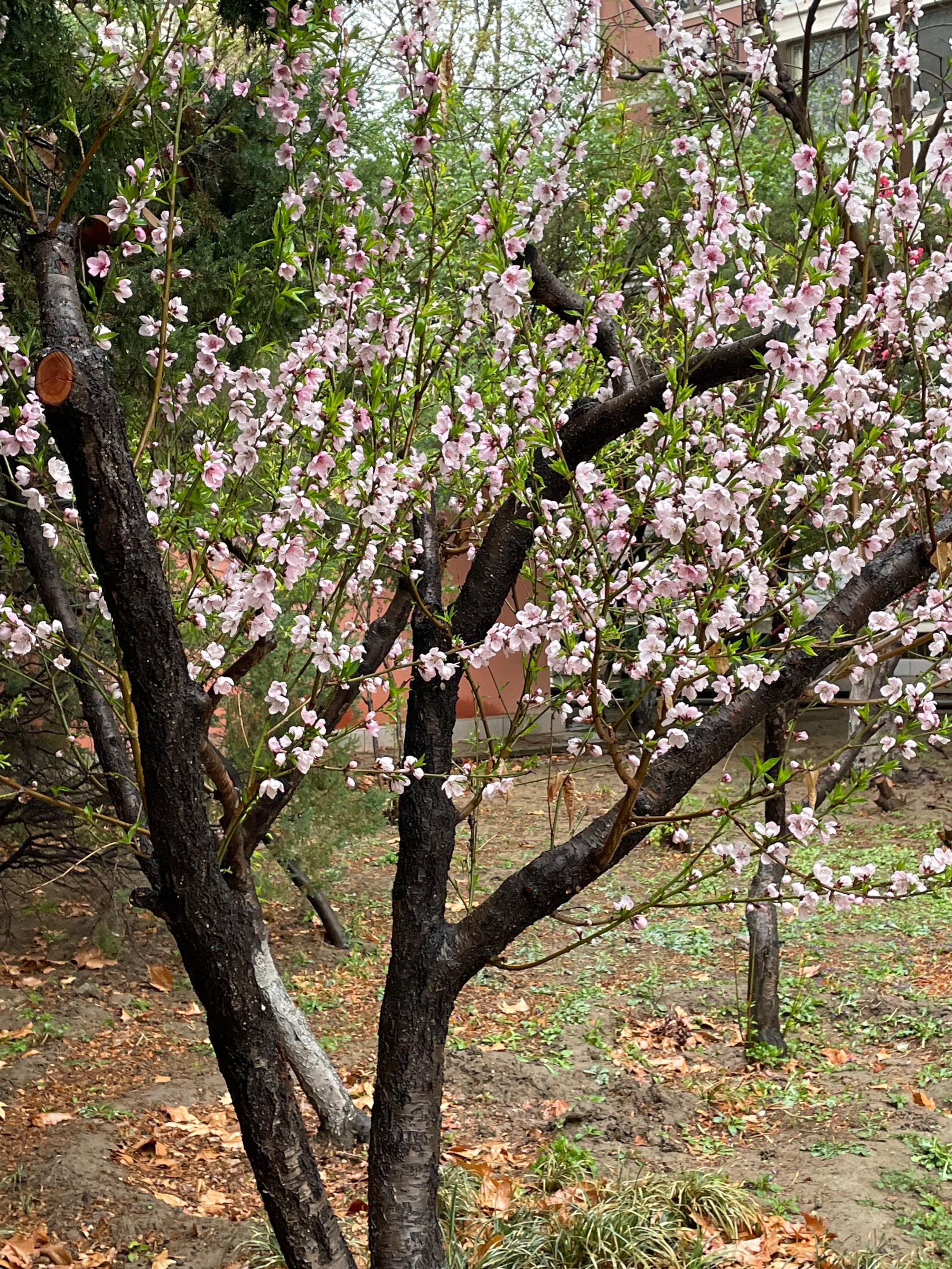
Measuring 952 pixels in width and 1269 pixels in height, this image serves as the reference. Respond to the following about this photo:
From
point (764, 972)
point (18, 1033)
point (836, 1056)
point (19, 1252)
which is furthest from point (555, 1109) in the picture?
point (18, 1033)

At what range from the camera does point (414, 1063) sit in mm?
2830

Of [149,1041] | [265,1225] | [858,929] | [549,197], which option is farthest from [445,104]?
[858,929]

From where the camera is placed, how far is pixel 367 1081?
→ 17.1 ft

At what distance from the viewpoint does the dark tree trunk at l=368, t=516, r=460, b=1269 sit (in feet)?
9.22

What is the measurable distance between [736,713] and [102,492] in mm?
1556

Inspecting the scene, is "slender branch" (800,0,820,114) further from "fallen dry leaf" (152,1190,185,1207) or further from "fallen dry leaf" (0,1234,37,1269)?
"fallen dry leaf" (0,1234,37,1269)

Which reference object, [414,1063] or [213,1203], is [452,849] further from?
[213,1203]

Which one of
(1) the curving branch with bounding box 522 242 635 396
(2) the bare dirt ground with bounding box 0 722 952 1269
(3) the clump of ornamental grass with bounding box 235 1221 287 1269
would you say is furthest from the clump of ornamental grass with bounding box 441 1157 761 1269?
(1) the curving branch with bounding box 522 242 635 396

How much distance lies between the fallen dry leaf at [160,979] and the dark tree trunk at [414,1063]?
12.1 feet

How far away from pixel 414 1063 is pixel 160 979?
153 inches

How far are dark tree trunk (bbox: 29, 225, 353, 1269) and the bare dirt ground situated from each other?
2.97 feet

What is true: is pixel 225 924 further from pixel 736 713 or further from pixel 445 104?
pixel 445 104

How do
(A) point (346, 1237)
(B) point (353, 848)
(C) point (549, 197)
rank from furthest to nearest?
(B) point (353, 848)
(A) point (346, 1237)
(C) point (549, 197)

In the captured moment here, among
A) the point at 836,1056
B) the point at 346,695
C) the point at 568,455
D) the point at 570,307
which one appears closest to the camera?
the point at 568,455
